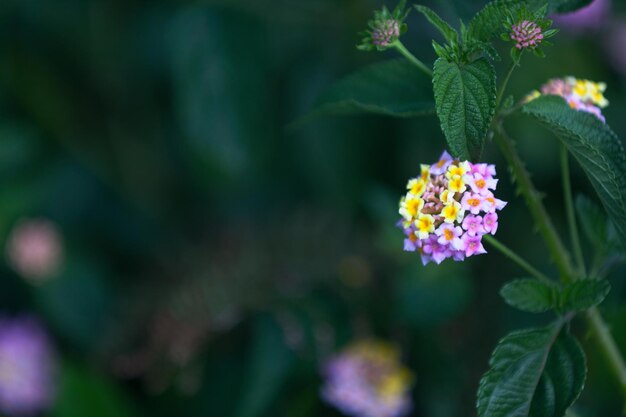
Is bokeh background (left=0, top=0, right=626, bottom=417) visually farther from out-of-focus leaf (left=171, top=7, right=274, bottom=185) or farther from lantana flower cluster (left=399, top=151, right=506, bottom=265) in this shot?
lantana flower cluster (left=399, top=151, right=506, bottom=265)

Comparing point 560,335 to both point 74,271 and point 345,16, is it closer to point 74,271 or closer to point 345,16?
point 345,16

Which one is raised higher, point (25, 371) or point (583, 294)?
point (25, 371)

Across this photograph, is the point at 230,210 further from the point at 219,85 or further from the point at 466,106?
the point at 466,106

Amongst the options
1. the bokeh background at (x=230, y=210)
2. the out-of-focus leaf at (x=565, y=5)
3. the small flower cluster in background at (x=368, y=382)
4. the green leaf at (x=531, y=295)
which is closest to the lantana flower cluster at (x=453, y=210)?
the green leaf at (x=531, y=295)

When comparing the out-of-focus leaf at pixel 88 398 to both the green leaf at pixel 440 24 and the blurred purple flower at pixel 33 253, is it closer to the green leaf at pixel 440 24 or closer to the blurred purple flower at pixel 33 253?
the blurred purple flower at pixel 33 253

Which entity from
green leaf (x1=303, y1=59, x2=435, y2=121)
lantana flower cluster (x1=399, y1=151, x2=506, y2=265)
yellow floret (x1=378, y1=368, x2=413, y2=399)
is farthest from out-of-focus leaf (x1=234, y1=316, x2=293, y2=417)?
lantana flower cluster (x1=399, y1=151, x2=506, y2=265)

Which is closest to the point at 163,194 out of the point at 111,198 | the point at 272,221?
the point at 111,198

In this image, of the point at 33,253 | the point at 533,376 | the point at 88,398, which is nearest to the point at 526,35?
the point at 533,376
